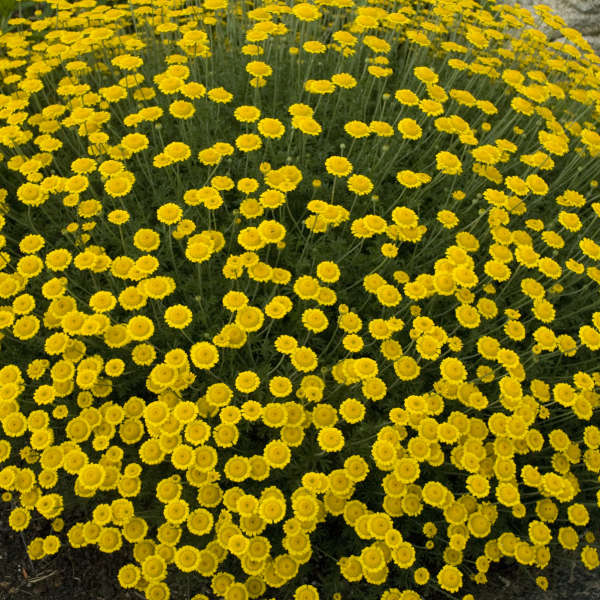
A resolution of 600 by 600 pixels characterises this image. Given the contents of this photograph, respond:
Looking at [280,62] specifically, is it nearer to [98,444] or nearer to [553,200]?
[553,200]

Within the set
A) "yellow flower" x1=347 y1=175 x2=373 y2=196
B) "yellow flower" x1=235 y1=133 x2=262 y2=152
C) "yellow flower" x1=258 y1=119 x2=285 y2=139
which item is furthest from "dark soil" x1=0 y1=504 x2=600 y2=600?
"yellow flower" x1=258 y1=119 x2=285 y2=139

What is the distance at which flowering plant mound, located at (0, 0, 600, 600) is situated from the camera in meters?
2.58

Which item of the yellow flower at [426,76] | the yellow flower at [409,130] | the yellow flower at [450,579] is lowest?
the yellow flower at [450,579]

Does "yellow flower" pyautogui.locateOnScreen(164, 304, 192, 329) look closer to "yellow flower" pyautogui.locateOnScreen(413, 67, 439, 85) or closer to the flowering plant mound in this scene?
the flowering plant mound

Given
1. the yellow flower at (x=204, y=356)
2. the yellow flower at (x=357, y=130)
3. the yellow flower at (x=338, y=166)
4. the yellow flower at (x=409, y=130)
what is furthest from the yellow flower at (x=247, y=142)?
the yellow flower at (x=204, y=356)

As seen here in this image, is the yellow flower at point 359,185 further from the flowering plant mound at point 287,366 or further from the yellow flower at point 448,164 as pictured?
the yellow flower at point 448,164

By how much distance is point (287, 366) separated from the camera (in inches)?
126

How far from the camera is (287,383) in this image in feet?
9.04

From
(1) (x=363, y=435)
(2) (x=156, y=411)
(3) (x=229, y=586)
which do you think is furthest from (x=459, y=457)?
(2) (x=156, y=411)

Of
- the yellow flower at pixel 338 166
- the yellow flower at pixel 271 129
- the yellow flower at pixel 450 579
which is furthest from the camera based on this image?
the yellow flower at pixel 271 129

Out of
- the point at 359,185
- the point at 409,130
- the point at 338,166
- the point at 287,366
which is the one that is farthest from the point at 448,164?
the point at 287,366

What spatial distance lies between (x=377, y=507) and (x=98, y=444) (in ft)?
5.50

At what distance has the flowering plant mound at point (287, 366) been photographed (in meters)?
2.58

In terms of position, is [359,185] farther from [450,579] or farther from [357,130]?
[450,579]
